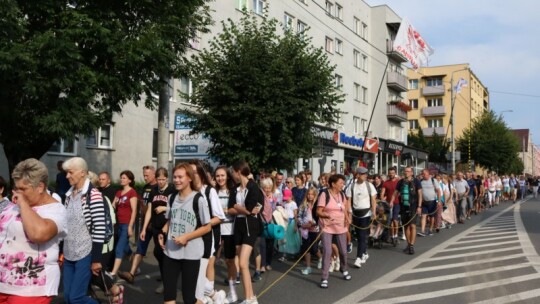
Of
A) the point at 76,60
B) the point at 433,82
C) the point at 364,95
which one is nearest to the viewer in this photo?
the point at 76,60

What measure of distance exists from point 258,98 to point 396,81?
114 ft

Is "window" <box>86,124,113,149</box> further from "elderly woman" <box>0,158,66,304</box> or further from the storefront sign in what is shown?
the storefront sign

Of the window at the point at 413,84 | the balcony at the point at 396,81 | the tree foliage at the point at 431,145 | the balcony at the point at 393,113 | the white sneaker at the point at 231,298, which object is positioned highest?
the window at the point at 413,84

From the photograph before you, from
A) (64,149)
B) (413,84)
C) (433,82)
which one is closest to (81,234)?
(64,149)

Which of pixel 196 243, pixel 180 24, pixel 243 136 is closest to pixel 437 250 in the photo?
pixel 243 136

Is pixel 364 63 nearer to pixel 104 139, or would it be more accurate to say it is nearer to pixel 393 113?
pixel 393 113

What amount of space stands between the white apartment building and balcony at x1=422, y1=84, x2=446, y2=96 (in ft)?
69.3

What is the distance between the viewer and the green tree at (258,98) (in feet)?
48.7

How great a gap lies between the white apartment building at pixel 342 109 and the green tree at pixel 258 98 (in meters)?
0.91


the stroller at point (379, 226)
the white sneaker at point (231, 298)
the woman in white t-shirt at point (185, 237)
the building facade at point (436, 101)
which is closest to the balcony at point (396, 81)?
the building facade at point (436, 101)

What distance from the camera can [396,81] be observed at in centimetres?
4731

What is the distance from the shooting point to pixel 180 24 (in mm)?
10953

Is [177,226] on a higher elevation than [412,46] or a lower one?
lower

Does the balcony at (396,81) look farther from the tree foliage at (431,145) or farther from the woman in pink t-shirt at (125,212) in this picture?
the woman in pink t-shirt at (125,212)
